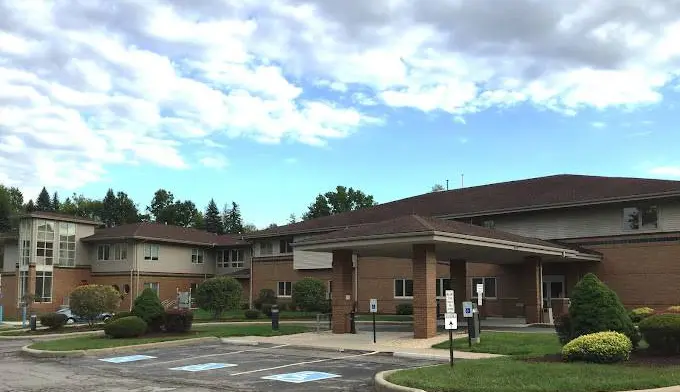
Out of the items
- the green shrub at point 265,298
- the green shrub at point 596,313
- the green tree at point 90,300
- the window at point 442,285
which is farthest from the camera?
the green shrub at point 265,298

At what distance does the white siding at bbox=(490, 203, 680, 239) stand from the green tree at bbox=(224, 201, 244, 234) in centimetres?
8922

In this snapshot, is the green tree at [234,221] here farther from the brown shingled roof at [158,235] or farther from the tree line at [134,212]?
the brown shingled roof at [158,235]

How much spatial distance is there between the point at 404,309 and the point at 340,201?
175ft

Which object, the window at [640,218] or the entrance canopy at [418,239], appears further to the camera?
the window at [640,218]

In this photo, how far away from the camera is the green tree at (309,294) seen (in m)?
40.2

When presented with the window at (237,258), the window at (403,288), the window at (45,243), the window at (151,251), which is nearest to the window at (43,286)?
the window at (45,243)

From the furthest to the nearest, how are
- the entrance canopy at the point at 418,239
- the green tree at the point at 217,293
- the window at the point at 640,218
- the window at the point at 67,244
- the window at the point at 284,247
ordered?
the window at the point at 67,244 < the window at the point at 284,247 < the green tree at the point at 217,293 < the window at the point at 640,218 < the entrance canopy at the point at 418,239

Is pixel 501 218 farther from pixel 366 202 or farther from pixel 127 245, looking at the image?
pixel 366 202

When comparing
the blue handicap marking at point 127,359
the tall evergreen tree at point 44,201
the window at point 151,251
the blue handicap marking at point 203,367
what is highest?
the tall evergreen tree at point 44,201

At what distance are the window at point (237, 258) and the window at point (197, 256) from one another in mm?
2876

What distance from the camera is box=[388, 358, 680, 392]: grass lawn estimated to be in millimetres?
10477

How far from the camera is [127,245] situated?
55406 millimetres

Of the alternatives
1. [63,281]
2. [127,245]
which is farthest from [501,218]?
[63,281]

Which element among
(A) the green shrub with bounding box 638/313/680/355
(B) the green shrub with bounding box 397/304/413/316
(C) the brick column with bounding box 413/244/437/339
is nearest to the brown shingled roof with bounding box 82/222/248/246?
(B) the green shrub with bounding box 397/304/413/316
